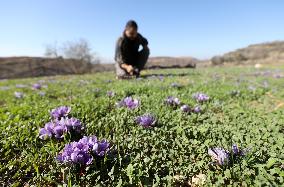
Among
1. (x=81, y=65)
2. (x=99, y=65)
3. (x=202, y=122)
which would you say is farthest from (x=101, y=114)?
(x=99, y=65)

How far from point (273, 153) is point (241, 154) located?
34cm

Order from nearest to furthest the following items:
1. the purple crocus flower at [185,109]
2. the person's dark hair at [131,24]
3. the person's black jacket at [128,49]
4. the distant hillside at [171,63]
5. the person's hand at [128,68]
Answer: the purple crocus flower at [185,109], the person's dark hair at [131,24], the person's hand at [128,68], the person's black jacket at [128,49], the distant hillside at [171,63]

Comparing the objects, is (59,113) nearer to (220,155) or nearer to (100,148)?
(100,148)

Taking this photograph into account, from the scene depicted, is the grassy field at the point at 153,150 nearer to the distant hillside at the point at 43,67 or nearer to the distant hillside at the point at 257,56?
the distant hillside at the point at 257,56

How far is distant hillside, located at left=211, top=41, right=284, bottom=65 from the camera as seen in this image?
111ft

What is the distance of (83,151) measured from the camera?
2.46 meters

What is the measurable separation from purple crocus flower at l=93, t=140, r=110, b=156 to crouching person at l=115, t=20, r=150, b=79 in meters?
8.30

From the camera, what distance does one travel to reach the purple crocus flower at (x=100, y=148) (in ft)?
8.25

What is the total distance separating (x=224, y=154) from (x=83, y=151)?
3.68 ft

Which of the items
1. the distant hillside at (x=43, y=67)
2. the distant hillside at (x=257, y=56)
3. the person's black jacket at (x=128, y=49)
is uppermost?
the person's black jacket at (x=128, y=49)

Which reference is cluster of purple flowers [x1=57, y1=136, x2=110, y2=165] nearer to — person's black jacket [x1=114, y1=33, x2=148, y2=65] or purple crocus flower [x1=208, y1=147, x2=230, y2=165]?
purple crocus flower [x1=208, y1=147, x2=230, y2=165]

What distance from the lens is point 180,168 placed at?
263 centimetres

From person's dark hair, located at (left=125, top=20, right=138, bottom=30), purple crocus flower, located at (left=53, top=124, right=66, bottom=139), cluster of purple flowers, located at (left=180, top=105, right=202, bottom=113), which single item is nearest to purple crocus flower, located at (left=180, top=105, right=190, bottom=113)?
cluster of purple flowers, located at (left=180, top=105, right=202, bottom=113)

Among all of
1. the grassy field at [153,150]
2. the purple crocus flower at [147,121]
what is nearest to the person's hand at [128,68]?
the grassy field at [153,150]
